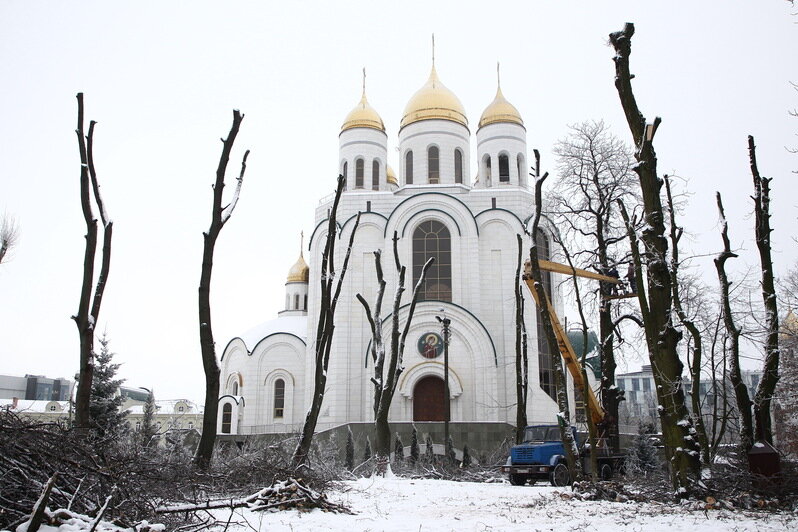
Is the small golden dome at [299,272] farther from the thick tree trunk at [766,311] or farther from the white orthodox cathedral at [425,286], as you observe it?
the thick tree trunk at [766,311]

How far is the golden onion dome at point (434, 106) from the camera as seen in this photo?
32281 millimetres

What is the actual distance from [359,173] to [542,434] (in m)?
19.0

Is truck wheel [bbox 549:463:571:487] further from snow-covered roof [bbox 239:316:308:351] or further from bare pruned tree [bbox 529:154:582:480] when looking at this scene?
snow-covered roof [bbox 239:316:308:351]

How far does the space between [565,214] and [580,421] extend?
12.5 meters

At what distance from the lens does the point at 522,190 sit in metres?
30.2

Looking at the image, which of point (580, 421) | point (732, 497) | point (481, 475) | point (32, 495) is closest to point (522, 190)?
point (580, 421)

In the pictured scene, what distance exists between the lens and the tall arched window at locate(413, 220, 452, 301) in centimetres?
2915

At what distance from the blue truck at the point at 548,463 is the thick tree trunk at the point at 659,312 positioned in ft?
16.3

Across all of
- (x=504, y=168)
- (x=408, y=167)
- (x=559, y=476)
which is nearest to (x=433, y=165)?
(x=408, y=167)

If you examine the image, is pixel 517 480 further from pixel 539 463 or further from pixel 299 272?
pixel 299 272

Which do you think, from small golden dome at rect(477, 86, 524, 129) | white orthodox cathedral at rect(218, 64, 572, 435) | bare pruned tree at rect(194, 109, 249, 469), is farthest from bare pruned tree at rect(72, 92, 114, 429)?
small golden dome at rect(477, 86, 524, 129)

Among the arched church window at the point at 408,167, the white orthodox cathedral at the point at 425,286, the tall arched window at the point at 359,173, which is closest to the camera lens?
the white orthodox cathedral at the point at 425,286

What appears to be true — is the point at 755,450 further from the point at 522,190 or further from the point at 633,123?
the point at 522,190

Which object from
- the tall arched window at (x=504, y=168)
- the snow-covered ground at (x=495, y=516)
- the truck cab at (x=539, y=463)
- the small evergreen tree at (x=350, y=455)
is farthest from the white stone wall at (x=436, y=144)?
the snow-covered ground at (x=495, y=516)
